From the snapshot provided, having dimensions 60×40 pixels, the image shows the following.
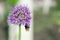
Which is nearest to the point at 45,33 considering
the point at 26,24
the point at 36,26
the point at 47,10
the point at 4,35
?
the point at 36,26

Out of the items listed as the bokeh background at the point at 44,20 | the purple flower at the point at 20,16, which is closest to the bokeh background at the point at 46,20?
the bokeh background at the point at 44,20

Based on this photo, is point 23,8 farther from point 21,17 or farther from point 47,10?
point 47,10

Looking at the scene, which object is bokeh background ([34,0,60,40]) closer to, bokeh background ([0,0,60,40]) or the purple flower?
bokeh background ([0,0,60,40])

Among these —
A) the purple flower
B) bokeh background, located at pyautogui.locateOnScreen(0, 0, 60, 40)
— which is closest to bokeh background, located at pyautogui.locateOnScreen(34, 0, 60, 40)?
bokeh background, located at pyautogui.locateOnScreen(0, 0, 60, 40)

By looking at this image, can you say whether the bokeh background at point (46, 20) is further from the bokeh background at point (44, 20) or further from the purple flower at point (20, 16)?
the purple flower at point (20, 16)

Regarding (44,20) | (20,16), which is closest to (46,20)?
(44,20)

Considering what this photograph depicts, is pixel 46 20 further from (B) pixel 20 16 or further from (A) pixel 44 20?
(B) pixel 20 16

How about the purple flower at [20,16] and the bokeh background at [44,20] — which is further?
the bokeh background at [44,20]
